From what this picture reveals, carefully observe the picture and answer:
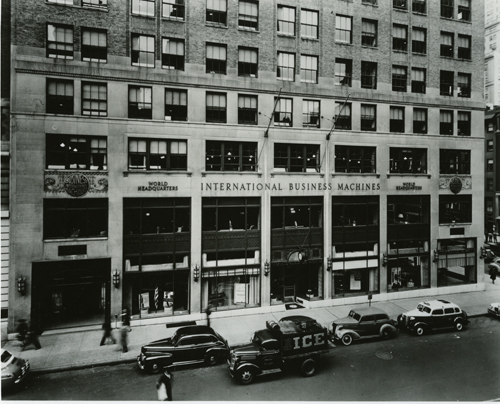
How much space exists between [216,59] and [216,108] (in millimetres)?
3056

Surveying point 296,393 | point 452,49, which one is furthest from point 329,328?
point 452,49

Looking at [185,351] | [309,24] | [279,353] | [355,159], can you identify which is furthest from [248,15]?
[185,351]

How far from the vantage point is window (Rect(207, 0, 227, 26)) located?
20939 mm

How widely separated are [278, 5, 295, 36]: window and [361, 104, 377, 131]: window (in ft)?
24.1

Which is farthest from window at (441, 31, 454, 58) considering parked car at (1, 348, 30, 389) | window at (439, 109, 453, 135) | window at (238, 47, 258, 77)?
parked car at (1, 348, 30, 389)

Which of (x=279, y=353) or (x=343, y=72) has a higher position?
(x=343, y=72)

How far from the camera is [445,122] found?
85.8ft

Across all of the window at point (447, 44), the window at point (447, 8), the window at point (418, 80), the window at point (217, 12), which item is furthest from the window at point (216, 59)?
the window at point (447, 8)

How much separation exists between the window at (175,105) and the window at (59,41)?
5.72 meters

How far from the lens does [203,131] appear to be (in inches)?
827

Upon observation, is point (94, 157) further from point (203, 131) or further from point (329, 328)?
point (329, 328)

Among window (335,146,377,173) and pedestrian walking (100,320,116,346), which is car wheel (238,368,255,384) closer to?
pedestrian walking (100,320,116,346)

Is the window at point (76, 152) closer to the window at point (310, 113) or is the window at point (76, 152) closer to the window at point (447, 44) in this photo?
the window at point (310, 113)

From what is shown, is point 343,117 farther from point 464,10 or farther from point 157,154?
point 464,10
